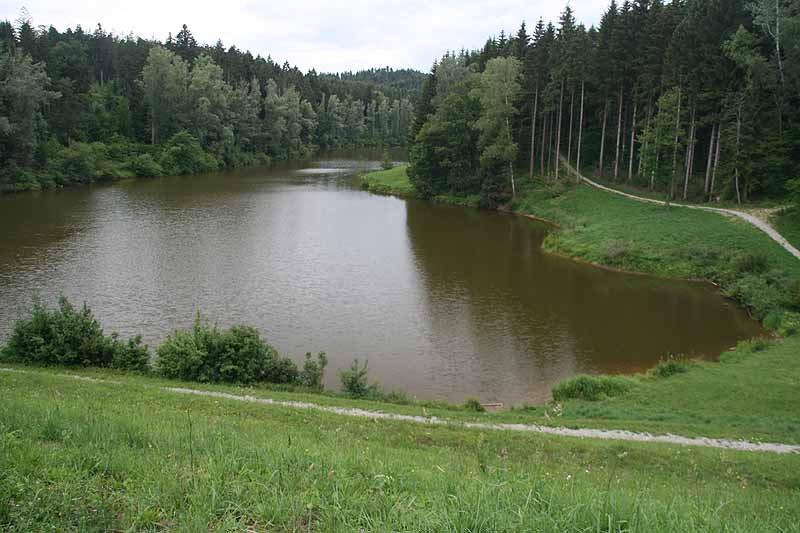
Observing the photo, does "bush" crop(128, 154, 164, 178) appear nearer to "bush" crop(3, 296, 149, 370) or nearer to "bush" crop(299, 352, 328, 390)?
"bush" crop(3, 296, 149, 370)

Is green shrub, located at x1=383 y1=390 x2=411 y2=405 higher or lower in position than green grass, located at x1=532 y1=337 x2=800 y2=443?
lower

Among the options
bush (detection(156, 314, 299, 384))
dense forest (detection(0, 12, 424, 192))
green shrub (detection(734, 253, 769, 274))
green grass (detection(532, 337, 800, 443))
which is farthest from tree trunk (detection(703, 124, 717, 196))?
dense forest (detection(0, 12, 424, 192))

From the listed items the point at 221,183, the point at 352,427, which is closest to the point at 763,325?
the point at 352,427

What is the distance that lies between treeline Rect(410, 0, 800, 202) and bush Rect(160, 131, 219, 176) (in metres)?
34.3

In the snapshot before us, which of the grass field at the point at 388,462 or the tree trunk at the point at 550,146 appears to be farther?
the tree trunk at the point at 550,146

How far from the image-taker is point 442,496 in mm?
5453

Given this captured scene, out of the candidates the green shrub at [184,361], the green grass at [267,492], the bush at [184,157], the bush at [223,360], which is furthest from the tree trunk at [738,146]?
the bush at [184,157]

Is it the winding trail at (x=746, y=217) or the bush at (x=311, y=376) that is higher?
the winding trail at (x=746, y=217)

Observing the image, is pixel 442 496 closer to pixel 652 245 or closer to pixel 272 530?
pixel 272 530

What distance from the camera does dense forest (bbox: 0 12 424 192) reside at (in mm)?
67875

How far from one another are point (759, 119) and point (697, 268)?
46.0 feet

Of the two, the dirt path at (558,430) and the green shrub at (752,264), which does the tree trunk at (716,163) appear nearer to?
the green shrub at (752,264)

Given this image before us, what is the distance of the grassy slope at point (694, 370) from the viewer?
16.1 metres

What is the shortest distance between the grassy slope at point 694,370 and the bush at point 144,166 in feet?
198
